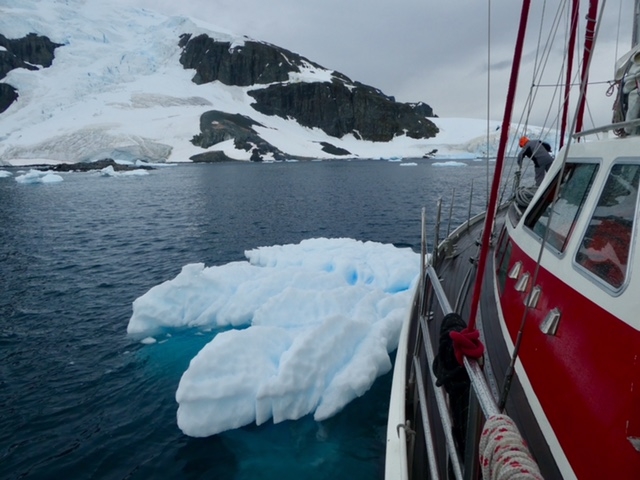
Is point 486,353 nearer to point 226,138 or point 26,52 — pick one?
point 226,138

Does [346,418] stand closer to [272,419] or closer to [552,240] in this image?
[272,419]

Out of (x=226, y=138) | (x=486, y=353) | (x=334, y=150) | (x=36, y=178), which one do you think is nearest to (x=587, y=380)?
(x=486, y=353)

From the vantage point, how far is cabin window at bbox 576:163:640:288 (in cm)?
238

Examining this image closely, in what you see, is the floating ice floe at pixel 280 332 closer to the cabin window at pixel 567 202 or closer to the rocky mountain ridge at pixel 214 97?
the cabin window at pixel 567 202

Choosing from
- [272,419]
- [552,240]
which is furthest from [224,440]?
[552,240]

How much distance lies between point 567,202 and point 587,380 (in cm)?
186

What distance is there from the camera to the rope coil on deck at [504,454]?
1.66 m

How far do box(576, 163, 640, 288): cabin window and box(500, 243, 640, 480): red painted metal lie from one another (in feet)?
0.72

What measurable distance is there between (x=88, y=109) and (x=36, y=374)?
11818cm

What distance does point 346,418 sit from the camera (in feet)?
20.1

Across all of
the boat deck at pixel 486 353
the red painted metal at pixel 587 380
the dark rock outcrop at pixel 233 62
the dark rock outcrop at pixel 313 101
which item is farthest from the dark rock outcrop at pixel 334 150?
the red painted metal at pixel 587 380

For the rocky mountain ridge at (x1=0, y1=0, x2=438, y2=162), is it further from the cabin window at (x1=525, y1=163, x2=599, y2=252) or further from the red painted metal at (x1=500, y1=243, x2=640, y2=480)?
the red painted metal at (x1=500, y1=243, x2=640, y2=480)

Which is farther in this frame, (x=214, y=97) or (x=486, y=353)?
(x=214, y=97)

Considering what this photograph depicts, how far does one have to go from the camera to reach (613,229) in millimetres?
2596
